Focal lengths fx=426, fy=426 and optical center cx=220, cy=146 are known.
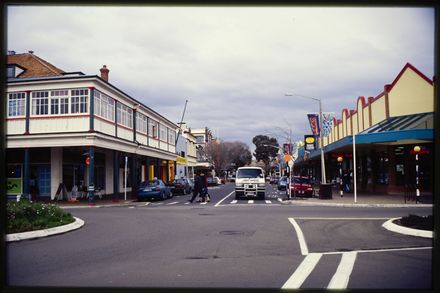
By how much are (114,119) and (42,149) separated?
543 cm

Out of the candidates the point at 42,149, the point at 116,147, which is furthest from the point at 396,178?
the point at 42,149

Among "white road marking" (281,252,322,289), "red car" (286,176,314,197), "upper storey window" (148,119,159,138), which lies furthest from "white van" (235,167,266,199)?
"white road marking" (281,252,322,289)

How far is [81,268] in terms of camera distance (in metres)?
8.02

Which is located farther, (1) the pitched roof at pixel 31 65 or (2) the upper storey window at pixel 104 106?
(1) the pitched roof at pixel 31 65

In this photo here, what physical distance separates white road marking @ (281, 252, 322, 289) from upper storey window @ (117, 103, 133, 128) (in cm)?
2577

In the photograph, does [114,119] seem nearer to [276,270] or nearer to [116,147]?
[116,147]

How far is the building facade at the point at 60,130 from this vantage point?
27.5 metres

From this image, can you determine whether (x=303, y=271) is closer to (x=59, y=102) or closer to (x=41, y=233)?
(x=41, y=233)

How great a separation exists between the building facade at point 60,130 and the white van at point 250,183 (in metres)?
8.04

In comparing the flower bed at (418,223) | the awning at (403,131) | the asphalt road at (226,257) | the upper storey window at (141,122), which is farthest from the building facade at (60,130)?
the flower bed at (418,223)

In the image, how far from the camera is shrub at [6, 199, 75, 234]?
12281 mm

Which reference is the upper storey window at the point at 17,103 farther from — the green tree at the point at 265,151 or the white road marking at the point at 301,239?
the green tree at the point at 265,151

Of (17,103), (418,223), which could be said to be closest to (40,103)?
(17,103)

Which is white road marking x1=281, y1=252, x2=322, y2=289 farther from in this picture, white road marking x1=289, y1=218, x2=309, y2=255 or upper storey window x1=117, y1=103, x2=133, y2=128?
upper storey window x1=117, y1=103, x2=133, y2=128
